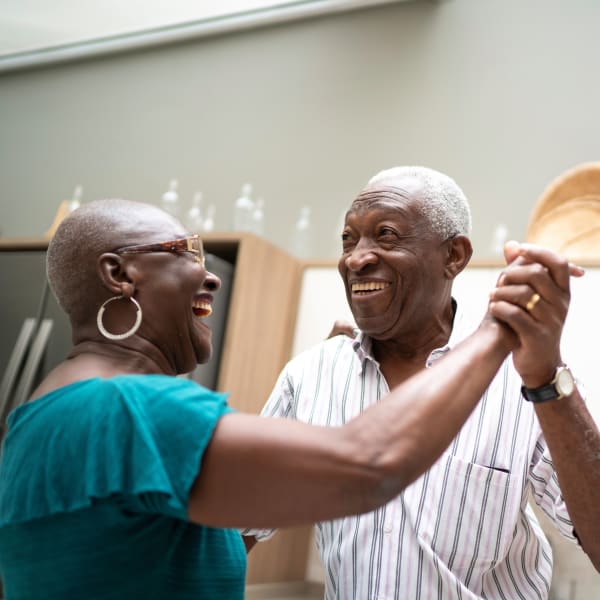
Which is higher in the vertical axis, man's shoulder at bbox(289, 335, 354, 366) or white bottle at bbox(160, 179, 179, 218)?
white bottle at bbox(160, 179, 179, 218)

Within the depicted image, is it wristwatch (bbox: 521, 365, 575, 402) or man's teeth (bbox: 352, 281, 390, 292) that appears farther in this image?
man's teeth (bbox: 352, 281, 390, 292)

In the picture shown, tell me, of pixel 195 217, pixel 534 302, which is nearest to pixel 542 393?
pixel 534 302

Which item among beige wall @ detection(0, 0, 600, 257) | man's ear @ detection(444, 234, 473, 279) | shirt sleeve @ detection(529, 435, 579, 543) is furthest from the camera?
beige wall @ detection(0, 0, 600, 257)

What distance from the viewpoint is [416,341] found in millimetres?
1704

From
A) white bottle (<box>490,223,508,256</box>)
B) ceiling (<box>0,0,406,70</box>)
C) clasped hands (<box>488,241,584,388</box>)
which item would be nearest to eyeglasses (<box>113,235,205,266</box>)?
clasped hands (<box>488,241,584,388</box>)

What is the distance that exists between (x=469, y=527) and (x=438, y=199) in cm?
70

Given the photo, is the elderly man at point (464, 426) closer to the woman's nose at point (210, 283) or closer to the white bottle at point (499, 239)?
the woman's nose at point (210, 283)

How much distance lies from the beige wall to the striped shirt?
168cm

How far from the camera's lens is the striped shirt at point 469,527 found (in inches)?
55.4

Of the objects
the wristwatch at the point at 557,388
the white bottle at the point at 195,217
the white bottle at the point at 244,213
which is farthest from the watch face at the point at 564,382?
the white bottle at the point at 244,213

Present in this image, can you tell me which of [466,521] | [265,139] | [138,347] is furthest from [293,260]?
[138,347]

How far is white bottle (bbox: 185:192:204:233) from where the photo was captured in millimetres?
3430

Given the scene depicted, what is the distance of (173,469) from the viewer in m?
0.87

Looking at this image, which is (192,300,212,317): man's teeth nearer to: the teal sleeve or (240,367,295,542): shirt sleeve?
the teal sleeve
